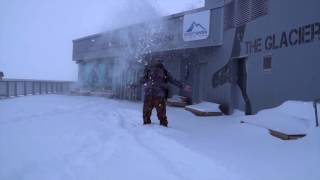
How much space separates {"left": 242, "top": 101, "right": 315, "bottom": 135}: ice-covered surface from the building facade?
0.42 meters

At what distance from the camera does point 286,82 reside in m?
9.73

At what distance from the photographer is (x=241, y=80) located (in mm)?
12672

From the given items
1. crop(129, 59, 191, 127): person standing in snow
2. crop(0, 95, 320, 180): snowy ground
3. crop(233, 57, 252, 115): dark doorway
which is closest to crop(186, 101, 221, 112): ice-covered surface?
crop(233, 57, 252, 115): dark doorway

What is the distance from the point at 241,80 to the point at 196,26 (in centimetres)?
330

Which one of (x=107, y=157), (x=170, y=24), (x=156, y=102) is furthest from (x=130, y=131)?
(x=170, y=24)

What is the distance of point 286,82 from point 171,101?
704 cm

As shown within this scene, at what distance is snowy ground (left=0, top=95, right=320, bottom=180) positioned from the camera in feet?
15.7

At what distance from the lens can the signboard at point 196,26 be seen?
14.4 m

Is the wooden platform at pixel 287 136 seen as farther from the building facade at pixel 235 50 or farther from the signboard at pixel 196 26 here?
the signboard at pixel 196 26

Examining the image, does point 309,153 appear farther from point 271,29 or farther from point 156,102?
point 271,29

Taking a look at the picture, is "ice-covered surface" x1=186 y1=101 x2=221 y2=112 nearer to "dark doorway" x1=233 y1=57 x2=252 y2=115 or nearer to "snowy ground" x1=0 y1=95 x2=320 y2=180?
"dark doorway" x1=233 y1=57 x2=252 y2=115

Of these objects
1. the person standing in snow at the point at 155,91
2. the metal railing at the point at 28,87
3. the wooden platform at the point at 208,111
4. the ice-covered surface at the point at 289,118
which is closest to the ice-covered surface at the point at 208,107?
the wooden platform at the point at 208,111

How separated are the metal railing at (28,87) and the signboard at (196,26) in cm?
1229

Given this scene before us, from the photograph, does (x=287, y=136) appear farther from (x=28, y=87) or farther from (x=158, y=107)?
(x=28, y=87)
